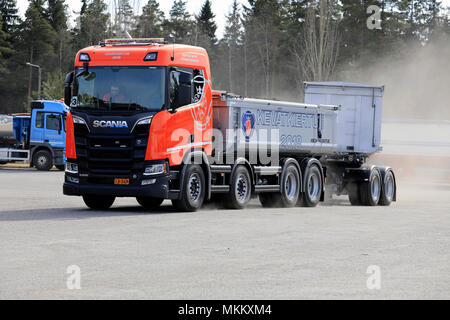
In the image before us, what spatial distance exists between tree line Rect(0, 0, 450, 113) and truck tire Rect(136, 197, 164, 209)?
41187 millimetres

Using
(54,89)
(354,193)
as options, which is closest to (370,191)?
(354,193)

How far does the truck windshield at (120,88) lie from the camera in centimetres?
1686

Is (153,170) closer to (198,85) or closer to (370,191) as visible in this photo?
(198,85)

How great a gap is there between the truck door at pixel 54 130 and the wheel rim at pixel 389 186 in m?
20.6

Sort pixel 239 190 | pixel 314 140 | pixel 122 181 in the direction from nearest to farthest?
pixel 122 181 → pixel 239 190 → pixel 314 140

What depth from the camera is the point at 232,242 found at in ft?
39.8

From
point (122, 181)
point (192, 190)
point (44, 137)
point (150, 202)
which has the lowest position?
point (150, 202)

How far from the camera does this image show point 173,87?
17.0 m

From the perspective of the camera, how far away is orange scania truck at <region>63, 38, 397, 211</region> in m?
16.8

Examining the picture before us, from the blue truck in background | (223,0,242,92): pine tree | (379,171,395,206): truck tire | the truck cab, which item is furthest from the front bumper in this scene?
(223,0,242,92): pine tree

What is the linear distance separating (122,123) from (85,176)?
146 centimetres

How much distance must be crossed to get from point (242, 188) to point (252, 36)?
69246 millimetres

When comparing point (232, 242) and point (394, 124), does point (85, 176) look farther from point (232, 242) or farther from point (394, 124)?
point (394, 124)
